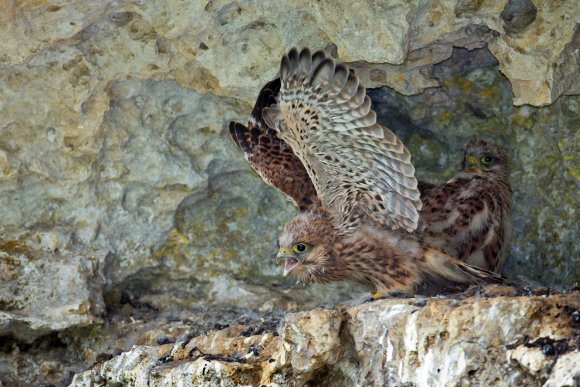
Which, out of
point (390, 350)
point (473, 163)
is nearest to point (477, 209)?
point (473, 163)

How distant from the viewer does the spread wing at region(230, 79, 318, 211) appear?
6.39 m

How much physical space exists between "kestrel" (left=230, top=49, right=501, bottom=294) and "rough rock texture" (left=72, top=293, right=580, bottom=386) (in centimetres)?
90

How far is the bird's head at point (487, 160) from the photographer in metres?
6.41

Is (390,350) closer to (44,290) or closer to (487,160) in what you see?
(487,160)

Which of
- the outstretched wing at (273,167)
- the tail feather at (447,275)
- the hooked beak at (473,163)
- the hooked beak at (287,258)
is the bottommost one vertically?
the hooked beak at (287,258)

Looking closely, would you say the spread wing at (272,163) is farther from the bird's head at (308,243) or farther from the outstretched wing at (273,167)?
the bird's head at (308,243)

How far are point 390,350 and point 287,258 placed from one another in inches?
61.4

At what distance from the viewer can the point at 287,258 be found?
6168 millimetres

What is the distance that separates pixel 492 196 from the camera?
20.8 ft

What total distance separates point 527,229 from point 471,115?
0.93m

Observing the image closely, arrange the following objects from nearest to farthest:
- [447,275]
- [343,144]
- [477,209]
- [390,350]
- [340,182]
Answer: [390,350] < [343,144] < [447,275] < [340,182] < [477,209]

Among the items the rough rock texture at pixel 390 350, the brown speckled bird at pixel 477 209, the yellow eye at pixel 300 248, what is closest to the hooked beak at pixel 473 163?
the brown speckled bird at pixel 477 209

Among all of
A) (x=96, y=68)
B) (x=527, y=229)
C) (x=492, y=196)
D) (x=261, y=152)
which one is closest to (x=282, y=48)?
(x=261, y=152)

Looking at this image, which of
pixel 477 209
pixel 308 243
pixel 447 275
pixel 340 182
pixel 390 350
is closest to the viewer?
pixel 390 350
